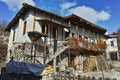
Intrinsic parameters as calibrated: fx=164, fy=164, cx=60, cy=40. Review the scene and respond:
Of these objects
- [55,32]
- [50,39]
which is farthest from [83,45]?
[50,39]

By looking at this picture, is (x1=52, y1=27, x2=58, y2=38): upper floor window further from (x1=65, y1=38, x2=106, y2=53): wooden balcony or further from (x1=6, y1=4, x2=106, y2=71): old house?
(x1=65, y1=38, x2=106, y2=53): wooden balcony

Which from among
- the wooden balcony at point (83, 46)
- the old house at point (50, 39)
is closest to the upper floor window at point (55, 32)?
the old house at point (50, 39)

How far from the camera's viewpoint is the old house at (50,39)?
18.1 metres

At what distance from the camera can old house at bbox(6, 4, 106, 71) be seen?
59.5 ft

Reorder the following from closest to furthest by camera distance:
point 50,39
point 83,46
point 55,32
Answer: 1. point 50,39
2. point 55,32
3. point 83,46

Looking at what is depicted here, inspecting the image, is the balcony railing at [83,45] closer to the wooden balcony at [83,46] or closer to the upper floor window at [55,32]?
the wooden balcony at [83,46]

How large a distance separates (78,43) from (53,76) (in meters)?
10.7

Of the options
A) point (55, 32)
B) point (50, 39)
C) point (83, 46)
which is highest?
point (55, 32)

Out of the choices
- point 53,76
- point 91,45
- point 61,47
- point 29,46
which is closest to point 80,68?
point 91,45

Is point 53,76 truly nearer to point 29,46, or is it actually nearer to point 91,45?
point 29,46

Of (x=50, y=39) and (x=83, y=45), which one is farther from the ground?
(x=50, y=39)

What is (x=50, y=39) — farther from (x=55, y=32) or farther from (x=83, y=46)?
(x=83, y=46)

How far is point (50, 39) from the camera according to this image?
2020 centimetres

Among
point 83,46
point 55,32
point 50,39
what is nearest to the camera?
point 50,39
